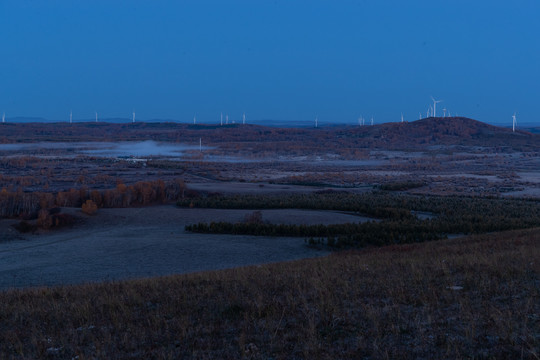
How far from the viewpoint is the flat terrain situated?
16.8m

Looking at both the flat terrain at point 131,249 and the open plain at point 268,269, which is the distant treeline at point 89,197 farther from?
the flat terrain at point 131,249

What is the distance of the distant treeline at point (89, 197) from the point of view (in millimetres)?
29219

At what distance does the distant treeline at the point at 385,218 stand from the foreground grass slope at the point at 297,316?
11.4 metres

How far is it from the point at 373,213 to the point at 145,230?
1271 centimetres

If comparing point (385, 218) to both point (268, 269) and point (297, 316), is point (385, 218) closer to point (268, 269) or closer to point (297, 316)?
point (268, 269)

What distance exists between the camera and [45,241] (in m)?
23.0

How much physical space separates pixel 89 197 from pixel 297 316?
96.3 ft

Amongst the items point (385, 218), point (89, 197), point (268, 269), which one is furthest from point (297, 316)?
point (89, 197)

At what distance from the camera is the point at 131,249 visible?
20.6 meters

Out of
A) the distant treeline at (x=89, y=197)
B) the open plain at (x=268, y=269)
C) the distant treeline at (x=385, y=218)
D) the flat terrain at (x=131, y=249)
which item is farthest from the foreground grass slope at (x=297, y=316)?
the distant treeline at (x=89, y=197)

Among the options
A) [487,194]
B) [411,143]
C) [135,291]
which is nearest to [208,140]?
[411,143]

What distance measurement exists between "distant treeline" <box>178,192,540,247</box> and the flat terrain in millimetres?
1444

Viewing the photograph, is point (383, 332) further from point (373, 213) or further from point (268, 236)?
point (373, 213)

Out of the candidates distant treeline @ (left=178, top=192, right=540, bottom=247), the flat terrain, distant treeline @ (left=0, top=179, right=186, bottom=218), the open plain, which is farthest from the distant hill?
the flat terrain
